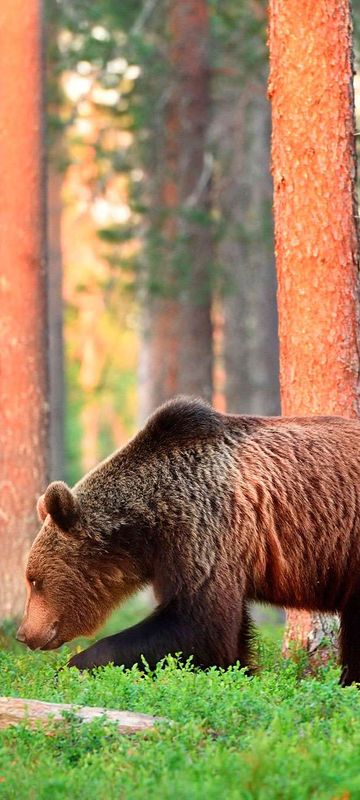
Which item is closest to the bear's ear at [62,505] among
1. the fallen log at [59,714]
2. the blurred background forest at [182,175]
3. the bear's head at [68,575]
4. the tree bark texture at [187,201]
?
the bear's head at [68,575]

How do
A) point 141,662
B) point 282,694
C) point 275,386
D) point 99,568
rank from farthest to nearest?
point 275,386 < point 99,568 < point 141,662 < point 282,694

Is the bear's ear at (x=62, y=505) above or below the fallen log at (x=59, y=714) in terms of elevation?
above

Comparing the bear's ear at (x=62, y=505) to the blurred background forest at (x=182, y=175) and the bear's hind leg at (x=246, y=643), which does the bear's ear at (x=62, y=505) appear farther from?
the blurred background forest at (x=182, y=175)

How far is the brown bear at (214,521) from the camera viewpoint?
6957mm

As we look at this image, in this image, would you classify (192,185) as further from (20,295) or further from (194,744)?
(194,744)

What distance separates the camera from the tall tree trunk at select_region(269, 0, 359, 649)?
27.4ft

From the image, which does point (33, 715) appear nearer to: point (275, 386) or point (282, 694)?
point (282, 694)

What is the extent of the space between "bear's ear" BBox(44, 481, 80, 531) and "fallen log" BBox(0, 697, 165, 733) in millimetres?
1835

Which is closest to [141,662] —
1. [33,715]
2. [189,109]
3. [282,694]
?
[282,694]

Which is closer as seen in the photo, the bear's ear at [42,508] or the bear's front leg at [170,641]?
the bear's front leg at [170,641]

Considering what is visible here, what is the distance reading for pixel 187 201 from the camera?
19562 mm

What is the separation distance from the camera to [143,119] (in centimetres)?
2002

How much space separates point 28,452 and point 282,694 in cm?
446

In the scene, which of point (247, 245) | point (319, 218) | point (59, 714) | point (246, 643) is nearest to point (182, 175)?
point (247, 245)
